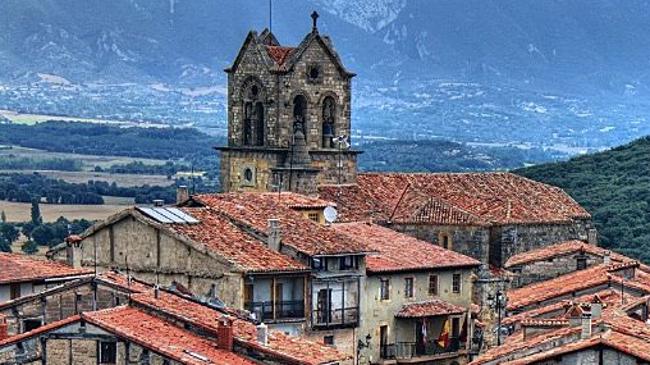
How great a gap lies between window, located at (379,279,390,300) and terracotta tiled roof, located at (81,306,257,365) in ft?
55.4

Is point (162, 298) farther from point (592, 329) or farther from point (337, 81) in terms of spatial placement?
point (337, 81)

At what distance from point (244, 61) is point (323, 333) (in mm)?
23527

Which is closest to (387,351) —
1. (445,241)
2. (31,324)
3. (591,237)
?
(445,241)

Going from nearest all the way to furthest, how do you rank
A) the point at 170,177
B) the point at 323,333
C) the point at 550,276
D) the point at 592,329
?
the point at 592,329 < the point at 323,333 < the point at 550,276 < the point at 170,177

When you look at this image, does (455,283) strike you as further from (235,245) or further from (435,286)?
(235,245)

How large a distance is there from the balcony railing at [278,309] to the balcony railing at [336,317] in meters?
0.76

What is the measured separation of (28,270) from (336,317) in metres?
9.09

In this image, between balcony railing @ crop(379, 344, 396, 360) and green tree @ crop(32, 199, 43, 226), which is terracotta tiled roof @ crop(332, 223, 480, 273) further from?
green tree @ crop(32, 199, 43, 226)

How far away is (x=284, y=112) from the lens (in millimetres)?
78250

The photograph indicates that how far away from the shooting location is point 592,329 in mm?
43875

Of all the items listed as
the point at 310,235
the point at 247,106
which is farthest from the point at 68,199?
the point at 310,235

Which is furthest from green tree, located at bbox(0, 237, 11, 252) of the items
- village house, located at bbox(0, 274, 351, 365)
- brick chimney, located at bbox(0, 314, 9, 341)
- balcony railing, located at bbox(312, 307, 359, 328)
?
village house, located at bbox(0, 274, 351, 365)

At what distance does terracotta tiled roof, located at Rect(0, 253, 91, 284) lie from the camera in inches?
2104

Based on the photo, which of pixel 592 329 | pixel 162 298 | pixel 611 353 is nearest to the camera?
pixel 611 353
